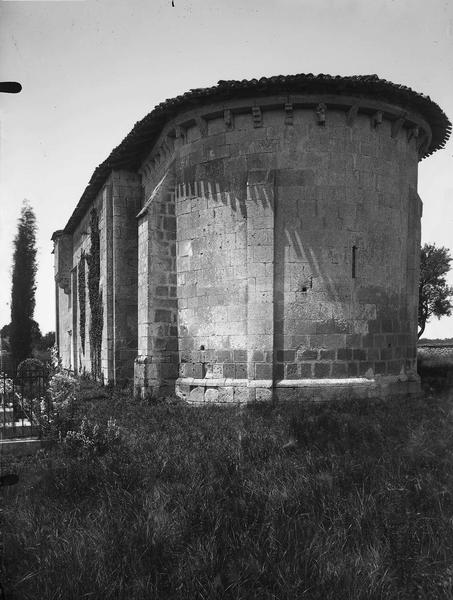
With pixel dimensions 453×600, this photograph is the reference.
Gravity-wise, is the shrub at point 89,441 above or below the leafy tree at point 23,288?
below

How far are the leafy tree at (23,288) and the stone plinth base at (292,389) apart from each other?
1886cm

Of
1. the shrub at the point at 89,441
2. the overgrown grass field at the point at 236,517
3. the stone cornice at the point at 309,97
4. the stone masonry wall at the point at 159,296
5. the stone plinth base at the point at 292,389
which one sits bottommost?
the overgrown grass field at the point at 236,517

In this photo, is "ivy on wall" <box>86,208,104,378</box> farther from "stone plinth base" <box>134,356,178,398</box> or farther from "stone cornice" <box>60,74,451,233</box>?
"stone cornice" <box>60,74,451,233</box>

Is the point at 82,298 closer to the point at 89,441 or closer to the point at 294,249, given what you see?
the point at 294,249

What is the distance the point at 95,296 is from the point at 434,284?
90.8 feet

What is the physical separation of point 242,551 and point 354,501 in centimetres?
127

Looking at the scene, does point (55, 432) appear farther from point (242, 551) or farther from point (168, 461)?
point (242, 551)

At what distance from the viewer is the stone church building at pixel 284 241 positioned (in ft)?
33.3

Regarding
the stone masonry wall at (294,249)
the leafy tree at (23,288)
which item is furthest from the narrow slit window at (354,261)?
the leafy tree at (23,288)

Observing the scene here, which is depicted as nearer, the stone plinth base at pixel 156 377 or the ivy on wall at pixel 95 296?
the stone plinth base at pixel 156 377

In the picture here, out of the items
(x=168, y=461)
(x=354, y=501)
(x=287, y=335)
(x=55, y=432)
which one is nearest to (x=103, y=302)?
(x=287, y=335)

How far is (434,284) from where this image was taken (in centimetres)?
3653

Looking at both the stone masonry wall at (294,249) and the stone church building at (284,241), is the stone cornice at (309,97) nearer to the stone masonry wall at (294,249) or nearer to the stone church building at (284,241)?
the stone church building at (284,241)

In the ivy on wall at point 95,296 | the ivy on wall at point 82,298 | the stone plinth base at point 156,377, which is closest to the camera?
the stone plinth base at point 156,377
